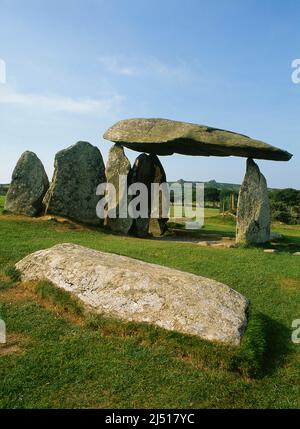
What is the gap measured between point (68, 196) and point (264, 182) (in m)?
8.82

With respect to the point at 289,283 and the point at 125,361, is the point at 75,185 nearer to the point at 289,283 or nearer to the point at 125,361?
the point at 289,283

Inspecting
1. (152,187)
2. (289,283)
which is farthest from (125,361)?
(152,187)

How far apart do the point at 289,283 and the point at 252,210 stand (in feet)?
23.9

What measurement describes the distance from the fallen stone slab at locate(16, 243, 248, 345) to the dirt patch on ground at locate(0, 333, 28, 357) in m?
1.45

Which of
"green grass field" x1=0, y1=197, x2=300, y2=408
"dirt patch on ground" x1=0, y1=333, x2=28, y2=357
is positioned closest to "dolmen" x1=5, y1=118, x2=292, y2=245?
"green grass field" x1=0, y1=197, x2=300, y2=408

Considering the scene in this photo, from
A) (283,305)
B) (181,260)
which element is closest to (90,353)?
(283,305)

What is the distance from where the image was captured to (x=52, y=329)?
25.3 feet

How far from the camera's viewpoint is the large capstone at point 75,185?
1947cm

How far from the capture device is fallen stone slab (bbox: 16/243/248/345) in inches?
299

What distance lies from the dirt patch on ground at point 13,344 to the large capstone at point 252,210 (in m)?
12.3

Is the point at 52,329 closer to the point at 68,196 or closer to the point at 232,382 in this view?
the point at 232,382

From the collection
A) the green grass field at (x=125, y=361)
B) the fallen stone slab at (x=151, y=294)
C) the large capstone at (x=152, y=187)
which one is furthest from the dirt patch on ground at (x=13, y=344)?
the large capstone at (x=152, y=187)

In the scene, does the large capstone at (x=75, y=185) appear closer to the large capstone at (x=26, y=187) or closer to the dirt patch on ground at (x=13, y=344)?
the large capstone at (x=26, y=187)

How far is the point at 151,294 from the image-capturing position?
26.8 feet
